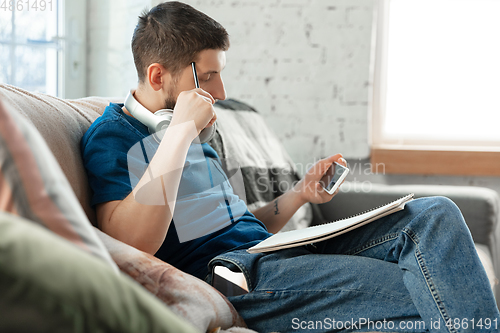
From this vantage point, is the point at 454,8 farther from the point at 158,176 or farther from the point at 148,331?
the point at 148,331

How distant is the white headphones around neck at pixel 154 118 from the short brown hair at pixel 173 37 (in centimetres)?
10

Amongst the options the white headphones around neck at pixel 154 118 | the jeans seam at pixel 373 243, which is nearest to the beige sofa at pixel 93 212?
the white headphones around neck at pixel 154 118

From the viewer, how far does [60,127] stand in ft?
2.92

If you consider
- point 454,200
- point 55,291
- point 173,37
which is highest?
point 173,37

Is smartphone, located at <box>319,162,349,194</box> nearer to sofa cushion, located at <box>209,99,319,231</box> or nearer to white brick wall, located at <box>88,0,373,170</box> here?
sofa cushion, located at <box>209,99,319,231</box>

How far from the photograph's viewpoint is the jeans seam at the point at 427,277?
0.71 m

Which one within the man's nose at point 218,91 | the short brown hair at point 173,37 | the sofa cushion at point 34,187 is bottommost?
the sofa cushion at point 34,187

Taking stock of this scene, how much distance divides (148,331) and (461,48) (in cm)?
222

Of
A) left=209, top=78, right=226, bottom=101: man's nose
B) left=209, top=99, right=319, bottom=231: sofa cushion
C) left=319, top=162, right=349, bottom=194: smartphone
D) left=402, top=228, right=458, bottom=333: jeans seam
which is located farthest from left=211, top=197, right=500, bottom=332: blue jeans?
left=209, top=99, right=319, bottom=231: sofa cushion

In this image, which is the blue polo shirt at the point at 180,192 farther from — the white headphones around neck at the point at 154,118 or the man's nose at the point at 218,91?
the man's nose at the point at 218,91

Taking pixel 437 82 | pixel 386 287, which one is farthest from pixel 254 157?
pixel 437 82

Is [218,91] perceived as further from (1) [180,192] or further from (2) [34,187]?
(2) [34,187]

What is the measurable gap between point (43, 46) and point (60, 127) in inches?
44.0

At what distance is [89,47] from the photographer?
82.9 inches
